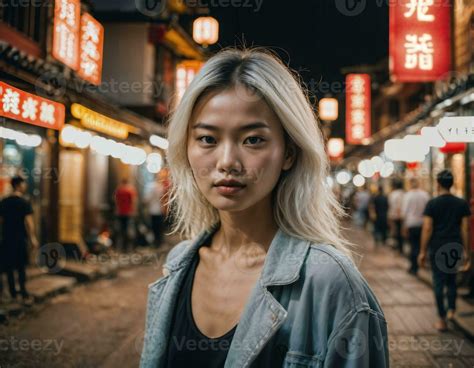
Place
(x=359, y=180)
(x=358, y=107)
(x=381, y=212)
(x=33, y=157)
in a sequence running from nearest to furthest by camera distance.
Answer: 1. (x=33, y=157)
2. (x=381, y=212)
3. (x=358, y=107)
4. (x=359, y=180)

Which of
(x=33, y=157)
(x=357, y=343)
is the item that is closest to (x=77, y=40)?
(x=33, y=157)

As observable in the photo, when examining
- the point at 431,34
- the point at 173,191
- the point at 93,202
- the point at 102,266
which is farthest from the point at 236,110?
the point at 93,202

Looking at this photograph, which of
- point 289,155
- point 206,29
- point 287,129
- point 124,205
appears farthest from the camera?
point 206,29

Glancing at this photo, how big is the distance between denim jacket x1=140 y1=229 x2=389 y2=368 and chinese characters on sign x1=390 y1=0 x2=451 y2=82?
28.2 ft

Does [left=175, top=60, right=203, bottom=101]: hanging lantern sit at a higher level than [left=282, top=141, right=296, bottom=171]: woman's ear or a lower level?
higher

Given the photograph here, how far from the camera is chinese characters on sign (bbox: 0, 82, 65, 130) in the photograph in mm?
5527

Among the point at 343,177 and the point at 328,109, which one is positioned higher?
the point at 328,109

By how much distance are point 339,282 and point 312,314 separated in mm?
148

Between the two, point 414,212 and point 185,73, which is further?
point 185,73

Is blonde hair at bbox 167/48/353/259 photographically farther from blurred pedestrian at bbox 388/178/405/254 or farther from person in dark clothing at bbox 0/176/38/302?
blurred pedestrian at bbox 388/178/405/254

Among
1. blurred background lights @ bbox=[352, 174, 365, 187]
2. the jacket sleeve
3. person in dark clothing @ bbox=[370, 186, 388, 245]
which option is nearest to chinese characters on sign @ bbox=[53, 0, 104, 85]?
the jacket sleeve

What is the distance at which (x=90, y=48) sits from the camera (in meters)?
10.2

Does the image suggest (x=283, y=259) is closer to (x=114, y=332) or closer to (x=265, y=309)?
(x=265, y=309)

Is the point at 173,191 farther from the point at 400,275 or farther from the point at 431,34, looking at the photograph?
the point at 400,275
